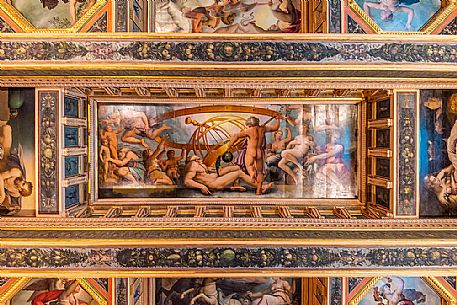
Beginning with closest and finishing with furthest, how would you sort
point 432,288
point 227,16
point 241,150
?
point 432,288, point 227,16, point 241,150

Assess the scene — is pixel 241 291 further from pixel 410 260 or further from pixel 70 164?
pixel 70 164

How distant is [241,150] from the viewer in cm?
794

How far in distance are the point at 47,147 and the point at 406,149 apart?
7263 mm

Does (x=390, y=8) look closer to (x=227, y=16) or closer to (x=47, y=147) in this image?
(x=227, y=16)

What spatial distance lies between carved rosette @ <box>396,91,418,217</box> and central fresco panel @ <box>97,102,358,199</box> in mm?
1287

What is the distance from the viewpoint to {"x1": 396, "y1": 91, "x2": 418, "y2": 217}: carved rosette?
6.68 metres

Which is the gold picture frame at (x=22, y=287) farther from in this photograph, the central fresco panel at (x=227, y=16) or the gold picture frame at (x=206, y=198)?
the central fresco panel at (x=227, y=16)

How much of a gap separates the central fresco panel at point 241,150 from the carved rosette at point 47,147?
1.39 meters

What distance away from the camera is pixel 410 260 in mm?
5789

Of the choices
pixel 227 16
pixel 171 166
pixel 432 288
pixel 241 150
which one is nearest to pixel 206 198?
pixel 171 166

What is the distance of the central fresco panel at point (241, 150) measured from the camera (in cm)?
788

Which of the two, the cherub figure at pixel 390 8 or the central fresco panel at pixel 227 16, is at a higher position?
the central fresco panel at pixel 227 16

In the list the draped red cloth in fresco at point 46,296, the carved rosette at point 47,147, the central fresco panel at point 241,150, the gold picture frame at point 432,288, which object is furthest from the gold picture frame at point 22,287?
the gold picture frame at point 432,288

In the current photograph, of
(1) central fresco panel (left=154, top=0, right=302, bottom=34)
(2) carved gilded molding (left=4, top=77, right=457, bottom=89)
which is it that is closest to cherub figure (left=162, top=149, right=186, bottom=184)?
(2) carved gilded molding (left=4, top=77, right=457, bottom=89)
